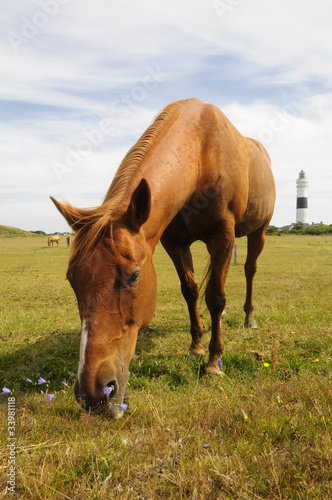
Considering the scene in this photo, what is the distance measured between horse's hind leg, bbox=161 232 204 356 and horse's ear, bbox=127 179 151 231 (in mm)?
1951

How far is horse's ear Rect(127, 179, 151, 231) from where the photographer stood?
271 cm

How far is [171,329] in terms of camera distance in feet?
19.9

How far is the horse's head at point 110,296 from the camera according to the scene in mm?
2326

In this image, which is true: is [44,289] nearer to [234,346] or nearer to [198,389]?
[234,346]

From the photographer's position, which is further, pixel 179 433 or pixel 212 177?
pixel 212 177

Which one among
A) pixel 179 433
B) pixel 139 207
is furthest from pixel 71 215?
pixel 179 433

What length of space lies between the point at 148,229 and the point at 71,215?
0.66 m

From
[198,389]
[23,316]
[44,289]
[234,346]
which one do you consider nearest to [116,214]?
[198,389]

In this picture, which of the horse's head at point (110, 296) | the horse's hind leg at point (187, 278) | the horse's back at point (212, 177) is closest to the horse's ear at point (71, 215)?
the horse's head at point (110, 296)

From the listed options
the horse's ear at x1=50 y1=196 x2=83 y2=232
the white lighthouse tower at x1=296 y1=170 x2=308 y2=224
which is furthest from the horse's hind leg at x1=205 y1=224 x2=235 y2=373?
the white lighthouse tower at x1=296 y1=170 x2=308 y2=224

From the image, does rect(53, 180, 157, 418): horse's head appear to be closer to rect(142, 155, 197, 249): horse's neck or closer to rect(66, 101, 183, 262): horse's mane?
rect(66, 101, 183, 262): horse's mane

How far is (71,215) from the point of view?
2.81m

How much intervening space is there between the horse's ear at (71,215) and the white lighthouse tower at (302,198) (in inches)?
4202

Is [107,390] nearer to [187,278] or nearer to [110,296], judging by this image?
A: [110,296]
